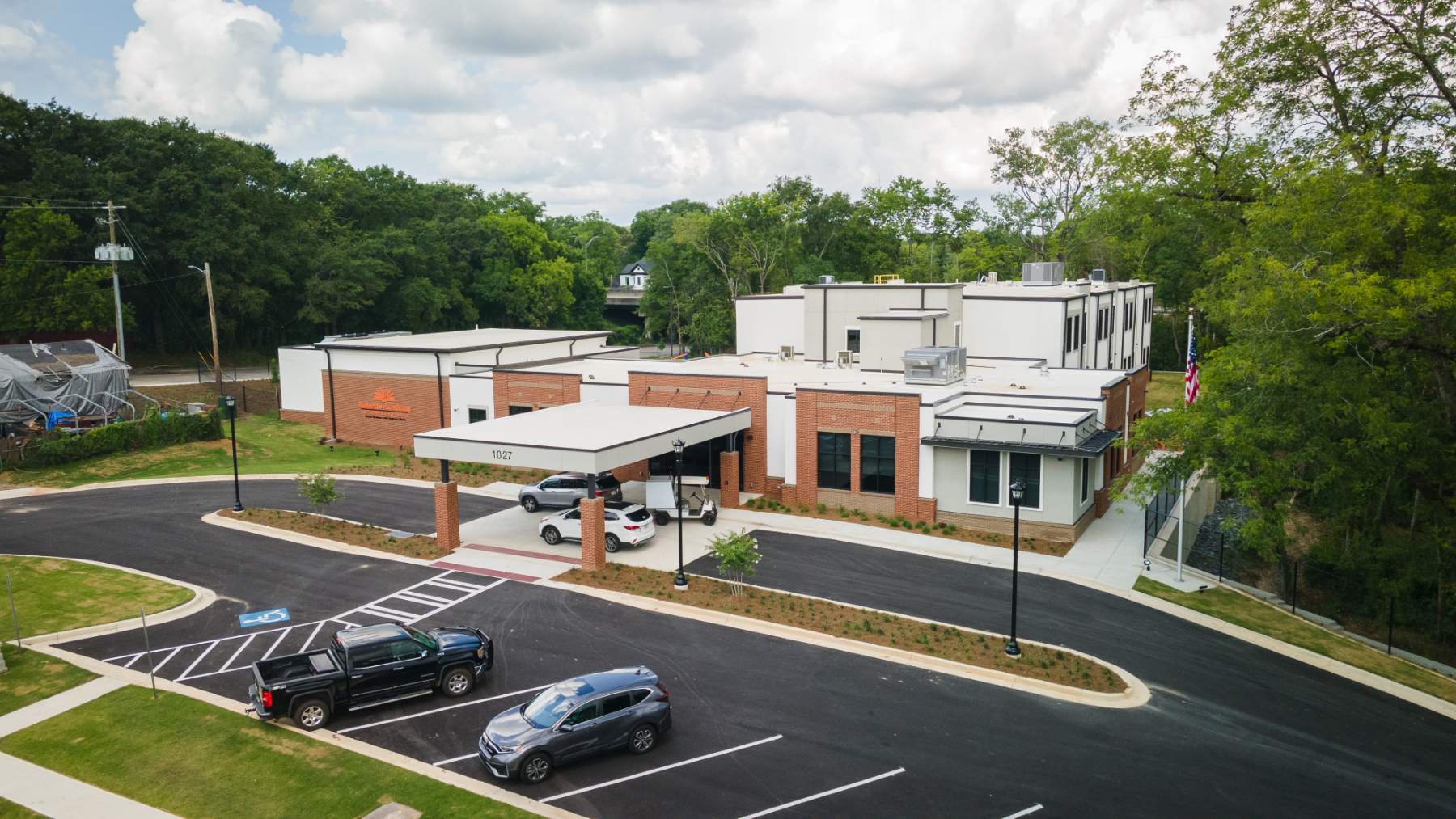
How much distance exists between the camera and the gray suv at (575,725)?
1564cm

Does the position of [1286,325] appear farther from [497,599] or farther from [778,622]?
[497,599]

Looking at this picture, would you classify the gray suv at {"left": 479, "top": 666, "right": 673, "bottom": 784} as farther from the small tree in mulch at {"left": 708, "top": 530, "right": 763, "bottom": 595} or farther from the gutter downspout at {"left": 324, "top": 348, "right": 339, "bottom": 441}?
the gutter downspout at {"left": 324, "top": 348, "right": 339, "bottom": 441}

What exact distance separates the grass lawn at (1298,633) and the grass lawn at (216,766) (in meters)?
19.9

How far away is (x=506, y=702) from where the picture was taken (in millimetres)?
18688

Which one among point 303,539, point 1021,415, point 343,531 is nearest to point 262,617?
point 303,539

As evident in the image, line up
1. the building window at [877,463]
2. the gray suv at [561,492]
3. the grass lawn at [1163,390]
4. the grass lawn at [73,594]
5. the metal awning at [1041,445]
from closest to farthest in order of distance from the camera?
the grass lawn at [73,594], the metal awning at [1041,445], the building window at [877,463], the gray suv at [561,492], the grass lawn at [1163,390]

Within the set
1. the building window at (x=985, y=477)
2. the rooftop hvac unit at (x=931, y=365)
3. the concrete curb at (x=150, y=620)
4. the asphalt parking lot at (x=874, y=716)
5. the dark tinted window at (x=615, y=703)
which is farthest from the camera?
the rooftop hvac unit at (x=931, y=365)

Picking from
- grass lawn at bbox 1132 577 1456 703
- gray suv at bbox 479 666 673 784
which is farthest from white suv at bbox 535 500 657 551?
grass lawn at bbox 1132 577 1456 703

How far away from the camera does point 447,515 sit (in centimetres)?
2986

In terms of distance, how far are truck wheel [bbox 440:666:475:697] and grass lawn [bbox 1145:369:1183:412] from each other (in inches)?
1972

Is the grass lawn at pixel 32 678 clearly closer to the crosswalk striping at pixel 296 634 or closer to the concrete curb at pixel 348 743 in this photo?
the concrete curb at pixel 348 743

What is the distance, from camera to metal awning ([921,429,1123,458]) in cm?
A: 3028

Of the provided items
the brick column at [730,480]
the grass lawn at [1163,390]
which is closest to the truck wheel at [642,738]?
the brick column at [730,480]

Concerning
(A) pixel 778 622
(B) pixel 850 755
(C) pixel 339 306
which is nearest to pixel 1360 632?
(A) pixel 778 622
